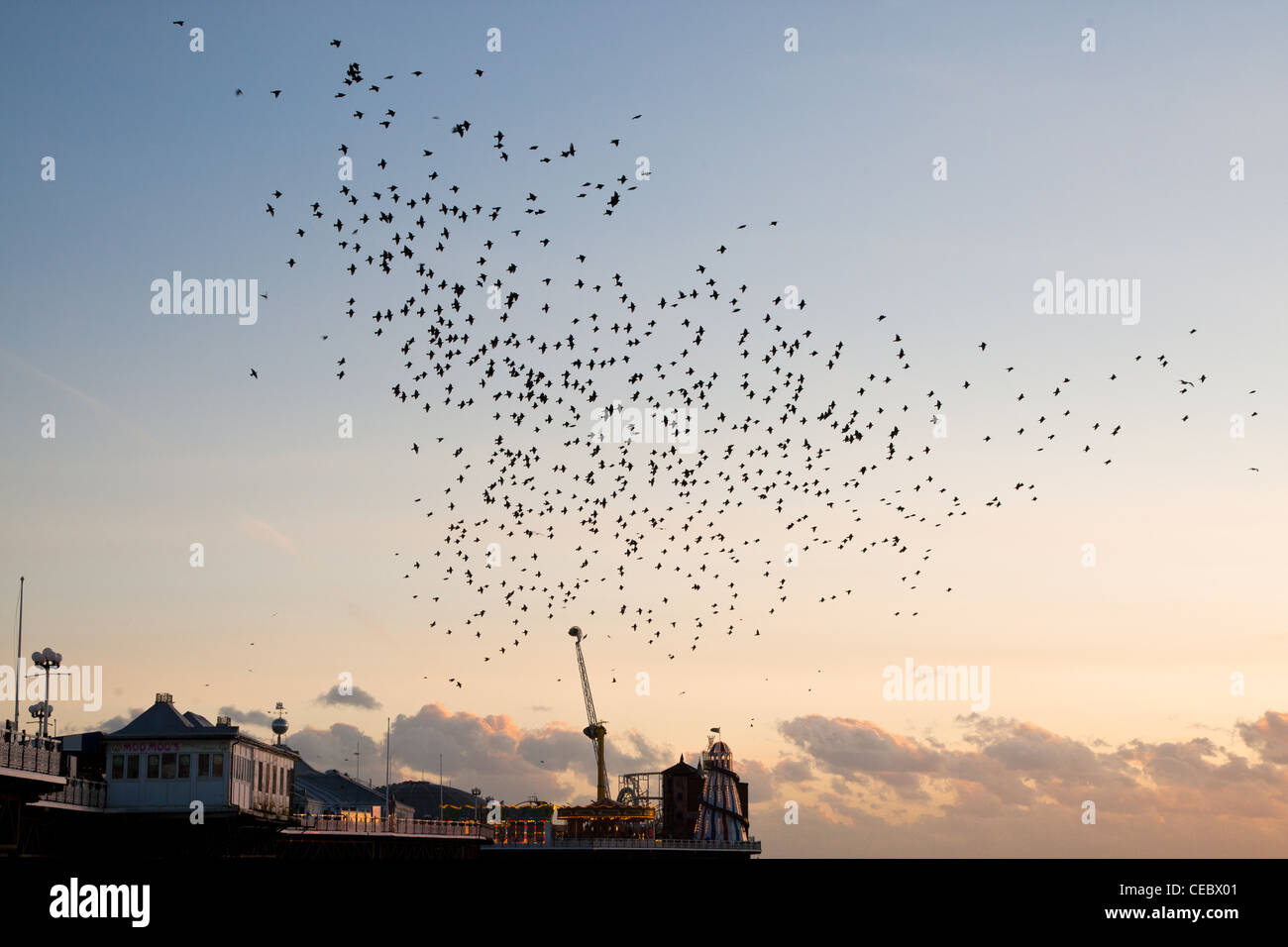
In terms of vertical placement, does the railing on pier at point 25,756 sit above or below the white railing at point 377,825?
above

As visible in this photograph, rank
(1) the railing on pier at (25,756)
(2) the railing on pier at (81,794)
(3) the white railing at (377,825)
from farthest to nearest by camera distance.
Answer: (3) the white railing at (377,825) → (2) the railing on pier at (81,794) → (1) the railing on pier at (25,756)

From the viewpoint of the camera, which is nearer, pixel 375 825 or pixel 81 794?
pixel 81 794

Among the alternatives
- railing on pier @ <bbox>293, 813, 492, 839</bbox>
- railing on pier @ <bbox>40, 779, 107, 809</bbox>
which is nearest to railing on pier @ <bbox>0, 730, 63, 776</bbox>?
railing on pier @ <bbox>40, 779, 107, 809</bbox>

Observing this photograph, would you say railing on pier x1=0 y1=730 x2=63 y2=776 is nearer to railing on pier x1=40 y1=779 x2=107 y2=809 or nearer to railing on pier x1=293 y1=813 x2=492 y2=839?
railing on pier x1=40 y1=779 x2=107 y2=809

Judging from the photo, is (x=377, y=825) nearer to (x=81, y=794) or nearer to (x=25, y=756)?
(x=81, y=794)

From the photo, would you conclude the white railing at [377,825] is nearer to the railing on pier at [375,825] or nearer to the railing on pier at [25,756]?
the railing on pier at [375,825]

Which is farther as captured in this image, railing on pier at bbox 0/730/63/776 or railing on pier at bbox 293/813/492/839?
railing on pier at bbox 293/813/492/839

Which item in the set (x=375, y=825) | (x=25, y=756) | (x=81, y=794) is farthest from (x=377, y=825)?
(x=25, y=756)

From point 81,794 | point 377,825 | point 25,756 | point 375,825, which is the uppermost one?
point 25,756

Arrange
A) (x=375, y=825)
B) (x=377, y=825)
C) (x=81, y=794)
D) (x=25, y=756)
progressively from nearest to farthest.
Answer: (x=25, y=756), (x=81, y=794), (x=375, y=825), (x=377, y=825)

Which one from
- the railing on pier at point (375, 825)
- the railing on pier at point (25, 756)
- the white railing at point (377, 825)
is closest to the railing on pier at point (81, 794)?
the railing on pier at point (25, 756)
